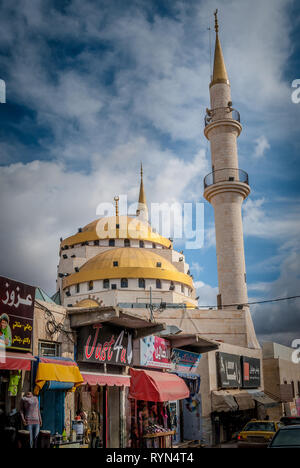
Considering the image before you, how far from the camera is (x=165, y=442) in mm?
14000

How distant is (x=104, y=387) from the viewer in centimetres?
1394

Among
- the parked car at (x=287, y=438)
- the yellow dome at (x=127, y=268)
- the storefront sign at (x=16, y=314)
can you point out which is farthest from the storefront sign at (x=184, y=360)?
the yellow dome at (x=127, y=268)

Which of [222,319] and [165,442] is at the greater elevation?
[222,319]

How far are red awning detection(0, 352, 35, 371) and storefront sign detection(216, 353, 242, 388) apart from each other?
521 inches

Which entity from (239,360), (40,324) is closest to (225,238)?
(239,360)

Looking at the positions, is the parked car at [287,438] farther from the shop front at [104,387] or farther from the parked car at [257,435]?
the parked car at [257,435]

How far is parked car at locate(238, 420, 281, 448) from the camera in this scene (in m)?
14.2

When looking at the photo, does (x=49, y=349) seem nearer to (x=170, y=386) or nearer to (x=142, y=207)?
(x=170, y=386)

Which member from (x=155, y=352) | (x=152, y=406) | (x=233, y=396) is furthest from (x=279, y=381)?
(x=152, y=406)

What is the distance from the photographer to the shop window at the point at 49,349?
1138 centimetres

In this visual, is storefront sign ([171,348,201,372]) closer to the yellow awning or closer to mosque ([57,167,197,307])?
the yellow awning

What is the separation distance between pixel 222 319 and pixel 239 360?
460cm

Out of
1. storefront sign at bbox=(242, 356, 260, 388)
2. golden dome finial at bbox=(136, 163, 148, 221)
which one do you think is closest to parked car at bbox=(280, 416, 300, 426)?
storefront sign at bbox=(242, 356, 260, 388)

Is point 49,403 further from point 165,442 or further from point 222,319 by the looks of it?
point 222,319
